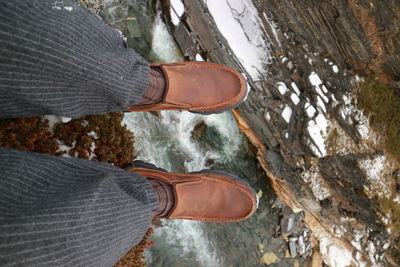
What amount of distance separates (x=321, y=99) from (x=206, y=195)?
2198 millimetres

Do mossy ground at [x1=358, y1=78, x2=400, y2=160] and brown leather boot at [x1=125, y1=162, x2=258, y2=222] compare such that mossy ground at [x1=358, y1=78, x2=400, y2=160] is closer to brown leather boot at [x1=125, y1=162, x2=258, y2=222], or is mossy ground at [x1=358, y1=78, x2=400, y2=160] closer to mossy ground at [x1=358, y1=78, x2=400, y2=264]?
mossy ground at [x1=358, y1=78, x2=400, y2=264]

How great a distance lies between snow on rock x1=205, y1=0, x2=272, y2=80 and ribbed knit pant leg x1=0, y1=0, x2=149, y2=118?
2221 mm

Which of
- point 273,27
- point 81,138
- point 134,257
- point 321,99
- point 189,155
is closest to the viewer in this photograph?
point 81,138

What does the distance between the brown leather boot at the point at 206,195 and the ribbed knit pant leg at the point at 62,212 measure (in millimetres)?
958

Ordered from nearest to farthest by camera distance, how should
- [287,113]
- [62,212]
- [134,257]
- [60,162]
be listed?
[62,212], [60,162], [134,257], [287,113]

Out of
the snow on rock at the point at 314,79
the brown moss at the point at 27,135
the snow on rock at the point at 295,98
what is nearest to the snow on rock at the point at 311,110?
the snow on rock at the point at 295,98

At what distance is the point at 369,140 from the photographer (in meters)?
5.05

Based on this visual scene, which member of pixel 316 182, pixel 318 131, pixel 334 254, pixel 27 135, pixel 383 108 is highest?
pixel 383 108

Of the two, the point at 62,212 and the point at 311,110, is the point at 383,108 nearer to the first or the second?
the point at 311,110

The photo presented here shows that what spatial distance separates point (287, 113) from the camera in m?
5.05

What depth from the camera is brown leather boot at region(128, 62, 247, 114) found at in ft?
11.7

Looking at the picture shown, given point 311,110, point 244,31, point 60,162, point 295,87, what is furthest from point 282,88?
point 60,162

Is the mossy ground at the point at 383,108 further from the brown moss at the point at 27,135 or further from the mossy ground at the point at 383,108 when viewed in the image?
the brown moss at the point at 27,135

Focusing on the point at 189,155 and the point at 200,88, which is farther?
the point at 189,155
